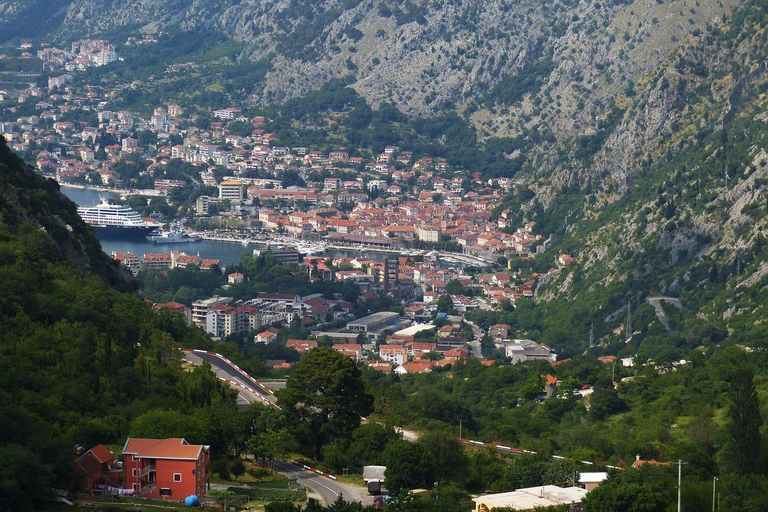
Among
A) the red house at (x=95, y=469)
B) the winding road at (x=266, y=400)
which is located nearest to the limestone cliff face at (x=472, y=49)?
the winding road at (x=266, y=400)

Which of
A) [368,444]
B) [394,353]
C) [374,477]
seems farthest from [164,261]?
[374,477]

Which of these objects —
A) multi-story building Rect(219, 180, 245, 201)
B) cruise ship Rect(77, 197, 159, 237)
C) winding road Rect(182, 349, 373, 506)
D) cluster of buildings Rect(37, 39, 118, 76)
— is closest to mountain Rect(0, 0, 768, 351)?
cluster of buildings Rect(37, 39, 118, 76)

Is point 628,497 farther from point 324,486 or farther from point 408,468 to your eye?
point 324,486

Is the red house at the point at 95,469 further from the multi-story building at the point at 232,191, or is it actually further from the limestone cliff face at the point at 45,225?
the multi-story building at the point at 232,191

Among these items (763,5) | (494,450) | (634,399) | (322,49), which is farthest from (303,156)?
(494,450)

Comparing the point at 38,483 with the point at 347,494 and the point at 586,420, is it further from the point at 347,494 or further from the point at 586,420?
the point at 586,420

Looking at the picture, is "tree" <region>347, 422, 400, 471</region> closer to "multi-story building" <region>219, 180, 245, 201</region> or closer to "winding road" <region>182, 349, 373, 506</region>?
"winding road" <region>182, 349, 373, 506</region>
